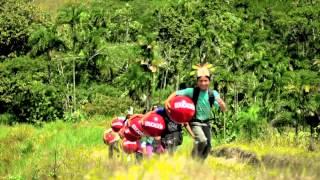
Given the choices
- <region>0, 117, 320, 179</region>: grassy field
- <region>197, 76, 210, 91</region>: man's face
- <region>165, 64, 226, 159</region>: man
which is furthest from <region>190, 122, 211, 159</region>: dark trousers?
<region>197, 76, 210, 91</region>: man's face

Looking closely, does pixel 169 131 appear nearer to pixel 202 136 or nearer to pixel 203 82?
pixel 202 136

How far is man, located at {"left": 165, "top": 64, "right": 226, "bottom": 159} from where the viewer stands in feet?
30.8

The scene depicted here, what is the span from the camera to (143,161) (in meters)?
6.50

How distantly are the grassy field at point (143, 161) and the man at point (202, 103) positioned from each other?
0.34 metres

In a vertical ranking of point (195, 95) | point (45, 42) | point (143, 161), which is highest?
point (195, 95)

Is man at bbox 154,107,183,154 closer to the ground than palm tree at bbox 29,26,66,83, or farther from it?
farther from it

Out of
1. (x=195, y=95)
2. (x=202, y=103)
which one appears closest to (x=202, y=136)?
(x=202, y=103)

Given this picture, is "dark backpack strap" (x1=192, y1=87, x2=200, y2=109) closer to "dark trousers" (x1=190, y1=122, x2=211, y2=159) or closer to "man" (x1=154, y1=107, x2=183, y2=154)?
"dark trousers" (x1=190, y1=122, x2=211, y2=159)

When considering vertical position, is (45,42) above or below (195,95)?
below

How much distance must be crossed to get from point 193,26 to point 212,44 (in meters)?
2.20

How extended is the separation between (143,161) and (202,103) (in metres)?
3.18

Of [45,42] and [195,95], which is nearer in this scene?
[195,95]

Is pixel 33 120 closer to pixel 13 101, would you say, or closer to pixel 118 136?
pixel 13 101

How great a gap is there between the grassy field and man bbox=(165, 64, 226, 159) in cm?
34
